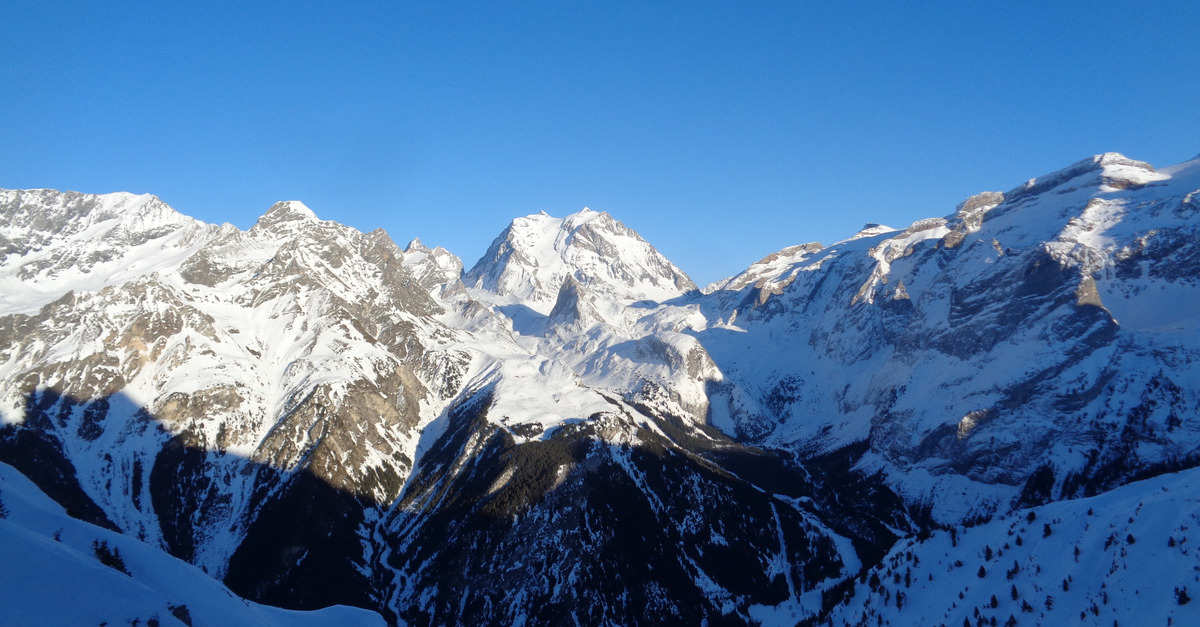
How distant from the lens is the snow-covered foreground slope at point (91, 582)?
22625 mm


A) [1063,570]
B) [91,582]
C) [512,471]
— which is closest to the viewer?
[91,582]

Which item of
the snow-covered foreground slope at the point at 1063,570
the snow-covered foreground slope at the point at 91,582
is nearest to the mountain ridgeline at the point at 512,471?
the snow-covered foreground slope at the point at 1063,570

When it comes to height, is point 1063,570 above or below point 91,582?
below

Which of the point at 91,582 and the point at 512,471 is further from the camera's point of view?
the point at 512,471

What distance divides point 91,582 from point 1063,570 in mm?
40129

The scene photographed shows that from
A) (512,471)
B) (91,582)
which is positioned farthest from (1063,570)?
(512,471)

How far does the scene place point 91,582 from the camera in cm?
2461

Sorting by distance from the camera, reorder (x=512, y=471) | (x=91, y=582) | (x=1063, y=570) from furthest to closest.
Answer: (x=512, y=471) → (x=1063, y=570) → (x=91, y=582)

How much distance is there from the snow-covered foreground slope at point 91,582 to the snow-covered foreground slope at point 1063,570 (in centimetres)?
3324

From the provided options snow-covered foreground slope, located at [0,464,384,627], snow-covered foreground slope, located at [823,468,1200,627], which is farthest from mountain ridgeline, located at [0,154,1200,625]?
snow-covered foreground slope, located at [0,464,384,627]

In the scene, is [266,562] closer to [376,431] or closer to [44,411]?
[376,431]

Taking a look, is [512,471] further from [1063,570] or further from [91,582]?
[1063,570]

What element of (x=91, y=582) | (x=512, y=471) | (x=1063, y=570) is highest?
(x=91, y=582)

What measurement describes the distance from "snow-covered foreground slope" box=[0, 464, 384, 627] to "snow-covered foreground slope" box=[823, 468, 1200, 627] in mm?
33240
